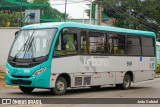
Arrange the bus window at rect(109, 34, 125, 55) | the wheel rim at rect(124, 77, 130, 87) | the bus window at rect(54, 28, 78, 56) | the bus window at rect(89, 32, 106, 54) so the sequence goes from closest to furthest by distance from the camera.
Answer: the bus window at rect(54, 28, 78, 56) → the bus window at rect(89, 32, 106, 54) → the bus window at rect(109, 34, 125, 55) → the wheel rim at rect(124, 77, 130, 87)

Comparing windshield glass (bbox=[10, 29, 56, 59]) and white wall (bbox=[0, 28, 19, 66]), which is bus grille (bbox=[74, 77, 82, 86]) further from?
white wall (bbox=[0, 28, 19, 66])

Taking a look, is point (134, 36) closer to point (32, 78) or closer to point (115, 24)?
point (32, 78)

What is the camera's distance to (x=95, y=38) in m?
18.7

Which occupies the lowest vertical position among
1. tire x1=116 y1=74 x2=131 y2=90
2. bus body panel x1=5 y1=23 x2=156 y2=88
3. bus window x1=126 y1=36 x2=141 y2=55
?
tire x1=116 y1=74 x2=131 y2=90

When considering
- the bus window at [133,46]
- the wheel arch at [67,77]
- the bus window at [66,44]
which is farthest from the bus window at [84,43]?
the bus window at [133,46]

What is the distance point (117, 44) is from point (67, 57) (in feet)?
14.3

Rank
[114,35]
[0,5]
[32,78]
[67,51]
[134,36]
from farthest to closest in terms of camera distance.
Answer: [0,5], [134,36], [114,35], [67,51], [32,78]

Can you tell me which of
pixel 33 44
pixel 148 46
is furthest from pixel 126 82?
pixel 33 44

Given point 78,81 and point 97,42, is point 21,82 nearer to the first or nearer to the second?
point 78,81

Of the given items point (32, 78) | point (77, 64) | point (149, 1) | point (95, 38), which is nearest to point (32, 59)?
point (32, 78)

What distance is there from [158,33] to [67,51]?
1896 inches

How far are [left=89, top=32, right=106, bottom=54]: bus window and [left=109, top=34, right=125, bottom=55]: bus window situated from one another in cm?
66

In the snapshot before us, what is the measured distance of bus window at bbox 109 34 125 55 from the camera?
19781mm

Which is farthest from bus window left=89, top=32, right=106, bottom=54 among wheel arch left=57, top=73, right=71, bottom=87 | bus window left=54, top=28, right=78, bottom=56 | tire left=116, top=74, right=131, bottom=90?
tire left=116, top=74, right=131, bottom=90
